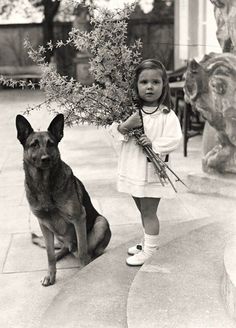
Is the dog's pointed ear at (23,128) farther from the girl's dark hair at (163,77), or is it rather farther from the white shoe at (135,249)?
the white shoe at (135,249)

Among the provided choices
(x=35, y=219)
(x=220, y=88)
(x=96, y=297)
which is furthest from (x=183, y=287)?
(x=220, y=88)

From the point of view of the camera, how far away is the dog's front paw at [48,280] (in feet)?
13.1

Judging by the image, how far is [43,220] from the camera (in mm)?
3951

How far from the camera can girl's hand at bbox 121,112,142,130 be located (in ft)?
12.1

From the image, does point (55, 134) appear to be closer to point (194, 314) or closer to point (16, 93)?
point (194, 314)

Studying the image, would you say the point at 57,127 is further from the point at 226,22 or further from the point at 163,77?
the point at 226,22

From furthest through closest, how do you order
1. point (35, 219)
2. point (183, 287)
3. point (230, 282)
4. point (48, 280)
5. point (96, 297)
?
point (35, 219), point (48, 280), point (96, 297), point (183, 287), point (230, 282)

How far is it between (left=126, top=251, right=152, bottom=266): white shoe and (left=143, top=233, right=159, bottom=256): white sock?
32mm

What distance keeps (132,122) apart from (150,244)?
3.20 ft

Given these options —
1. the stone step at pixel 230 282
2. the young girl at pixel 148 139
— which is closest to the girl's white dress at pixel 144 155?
the young girl at pixel 148 139

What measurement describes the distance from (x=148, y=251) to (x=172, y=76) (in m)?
8.61

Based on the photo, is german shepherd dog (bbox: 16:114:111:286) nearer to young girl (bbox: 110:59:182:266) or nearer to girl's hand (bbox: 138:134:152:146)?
young girl (bbox: 110:59:182:266)

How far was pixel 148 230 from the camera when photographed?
400 centimetres

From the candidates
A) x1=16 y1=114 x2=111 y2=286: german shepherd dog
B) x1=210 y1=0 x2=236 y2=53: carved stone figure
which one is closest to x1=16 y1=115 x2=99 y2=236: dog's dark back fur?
x1=16 y1=114 x2=111 y2=286: german shepherd dog
